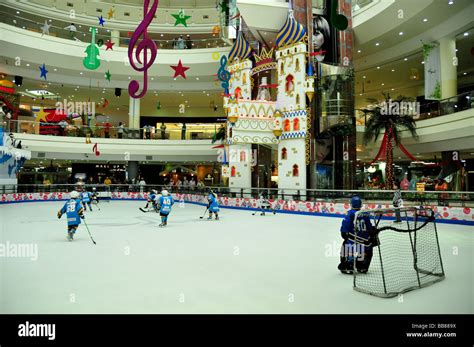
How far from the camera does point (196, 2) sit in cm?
2970

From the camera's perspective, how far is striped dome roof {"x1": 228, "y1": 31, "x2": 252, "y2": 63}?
19438 mm

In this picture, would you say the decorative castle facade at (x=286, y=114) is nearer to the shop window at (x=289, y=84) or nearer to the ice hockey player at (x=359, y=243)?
the shop window at (x=289, y=84)

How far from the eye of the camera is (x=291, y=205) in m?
15.6

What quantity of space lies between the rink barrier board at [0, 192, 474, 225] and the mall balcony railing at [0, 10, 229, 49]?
37.7 ft

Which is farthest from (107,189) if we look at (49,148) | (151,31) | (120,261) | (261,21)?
(120,261)

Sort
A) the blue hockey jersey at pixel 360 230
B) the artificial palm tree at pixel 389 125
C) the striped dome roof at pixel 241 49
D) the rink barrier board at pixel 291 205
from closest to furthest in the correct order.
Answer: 1. the blue hockey jersey at pixel 360 230
2. the rink barrier board at pixel 291 205
3. the artificial palm tree at pixel 389 125
4. the striped dome roof at pixel 241 49

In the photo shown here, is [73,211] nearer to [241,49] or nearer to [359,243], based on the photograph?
[359,243]

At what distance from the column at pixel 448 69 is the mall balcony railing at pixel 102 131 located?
1606 centimetres

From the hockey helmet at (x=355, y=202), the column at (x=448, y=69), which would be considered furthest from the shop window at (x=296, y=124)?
the hockey helmet at (x=355, y=202)

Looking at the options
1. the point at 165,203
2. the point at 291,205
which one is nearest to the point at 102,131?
the point at 291,205

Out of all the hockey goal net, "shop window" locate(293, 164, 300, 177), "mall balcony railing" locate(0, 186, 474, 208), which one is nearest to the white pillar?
"mall balcony railing" locate(0, 186, 474, 208)

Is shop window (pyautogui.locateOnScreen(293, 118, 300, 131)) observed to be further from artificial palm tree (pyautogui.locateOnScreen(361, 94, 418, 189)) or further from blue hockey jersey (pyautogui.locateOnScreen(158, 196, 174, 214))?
blue hockey jersey (pyautogui.locateOnScreen(158, 196, 174, 214))

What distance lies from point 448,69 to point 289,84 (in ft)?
25.6

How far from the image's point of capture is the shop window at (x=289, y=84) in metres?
16.7
